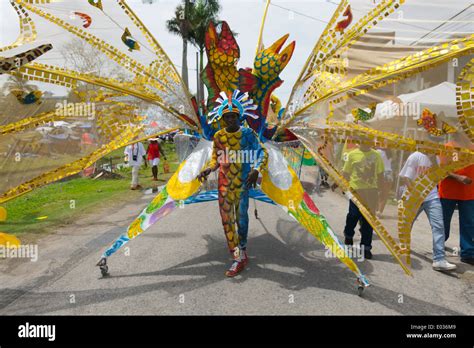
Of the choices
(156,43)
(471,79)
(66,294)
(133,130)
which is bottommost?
(66,294)

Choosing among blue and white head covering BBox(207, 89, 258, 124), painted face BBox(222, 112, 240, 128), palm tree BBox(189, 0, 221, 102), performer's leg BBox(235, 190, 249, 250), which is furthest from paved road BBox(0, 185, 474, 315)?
palm tree BBox(189, 0, 221, 102)

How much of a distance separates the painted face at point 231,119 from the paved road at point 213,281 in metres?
1.73

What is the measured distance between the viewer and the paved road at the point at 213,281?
11.6ft

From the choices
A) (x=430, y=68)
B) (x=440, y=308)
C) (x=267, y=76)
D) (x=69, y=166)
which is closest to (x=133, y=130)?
(x=69, y=166)

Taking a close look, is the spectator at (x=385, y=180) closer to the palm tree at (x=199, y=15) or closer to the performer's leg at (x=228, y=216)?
the performer's leg at (x=228, y=216)

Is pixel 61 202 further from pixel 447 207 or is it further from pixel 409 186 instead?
pixel 447 207

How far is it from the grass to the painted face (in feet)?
8.74

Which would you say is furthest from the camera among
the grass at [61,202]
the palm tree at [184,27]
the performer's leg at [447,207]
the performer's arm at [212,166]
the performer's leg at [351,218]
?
the palm tree at [184,27]

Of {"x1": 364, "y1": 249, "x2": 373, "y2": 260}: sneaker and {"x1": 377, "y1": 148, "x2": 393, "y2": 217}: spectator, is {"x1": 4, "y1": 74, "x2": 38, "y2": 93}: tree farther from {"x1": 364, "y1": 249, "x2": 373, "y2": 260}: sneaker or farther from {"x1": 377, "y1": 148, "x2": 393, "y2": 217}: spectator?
{"x1": 364, "y1": 249, "x2": 373, "y2": 260}: sneaker

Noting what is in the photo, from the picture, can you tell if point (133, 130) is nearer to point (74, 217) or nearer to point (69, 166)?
point (69, 166)

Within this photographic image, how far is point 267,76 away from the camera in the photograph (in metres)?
4.59

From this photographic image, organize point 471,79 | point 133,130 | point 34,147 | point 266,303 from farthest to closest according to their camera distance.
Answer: point 133,130 → point 34,147 → point 266,303 → point 471,79

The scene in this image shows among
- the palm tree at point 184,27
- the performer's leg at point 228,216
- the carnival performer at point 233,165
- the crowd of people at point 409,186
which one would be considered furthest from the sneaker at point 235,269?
the palm tree at point 184,27

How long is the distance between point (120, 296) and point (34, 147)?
1.79m
